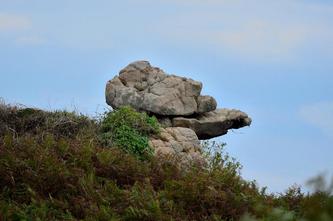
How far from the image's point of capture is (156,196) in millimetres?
11984

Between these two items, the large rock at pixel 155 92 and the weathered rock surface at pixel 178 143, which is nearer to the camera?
the weathered rock surface at pixel 178 143

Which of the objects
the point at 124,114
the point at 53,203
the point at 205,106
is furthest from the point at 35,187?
the point at 205,106

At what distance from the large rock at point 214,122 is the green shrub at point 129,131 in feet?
8.94

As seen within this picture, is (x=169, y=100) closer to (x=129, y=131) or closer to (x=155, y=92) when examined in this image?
(x=155, y=92)

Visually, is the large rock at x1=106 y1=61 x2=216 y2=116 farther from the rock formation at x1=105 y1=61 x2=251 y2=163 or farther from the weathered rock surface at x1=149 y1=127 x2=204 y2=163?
the weathered rock surface at x1=149 y1=127 x2=204 y2=163

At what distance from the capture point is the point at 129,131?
1798cm

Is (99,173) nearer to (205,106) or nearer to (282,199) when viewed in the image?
(282,199)

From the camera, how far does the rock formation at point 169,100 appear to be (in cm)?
2123


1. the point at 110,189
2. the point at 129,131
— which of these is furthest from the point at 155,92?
the point at 110,189

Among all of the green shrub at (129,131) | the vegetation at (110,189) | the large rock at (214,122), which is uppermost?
the large rock at (214,122)

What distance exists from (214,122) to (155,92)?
2077mm

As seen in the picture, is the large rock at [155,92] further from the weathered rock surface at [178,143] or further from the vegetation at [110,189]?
the vegetation at [110,189]

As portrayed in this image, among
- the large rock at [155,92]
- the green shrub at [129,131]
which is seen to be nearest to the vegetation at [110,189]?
the green shrub at [129,131]

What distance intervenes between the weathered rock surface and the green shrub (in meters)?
0.31
